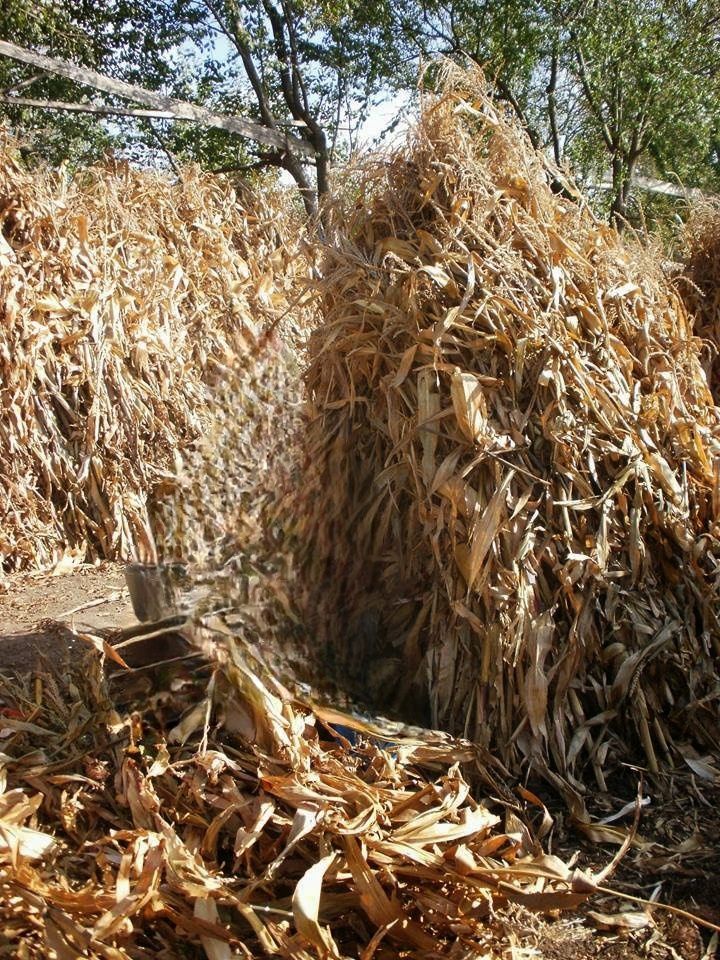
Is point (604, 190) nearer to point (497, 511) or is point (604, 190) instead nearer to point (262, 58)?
point (262, 58)

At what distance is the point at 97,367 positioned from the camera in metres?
5.59

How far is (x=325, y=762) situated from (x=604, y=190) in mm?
14645

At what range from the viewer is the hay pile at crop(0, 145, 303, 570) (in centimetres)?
526

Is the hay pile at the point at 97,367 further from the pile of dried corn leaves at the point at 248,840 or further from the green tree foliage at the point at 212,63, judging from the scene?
the green tree foliage at the point at 212,63

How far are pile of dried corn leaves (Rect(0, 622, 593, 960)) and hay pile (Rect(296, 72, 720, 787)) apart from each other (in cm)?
32

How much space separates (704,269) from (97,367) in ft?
12.6

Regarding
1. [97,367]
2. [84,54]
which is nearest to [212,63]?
[84,54]

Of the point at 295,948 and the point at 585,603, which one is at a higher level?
the point at 585,603

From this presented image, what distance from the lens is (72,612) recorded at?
422cm

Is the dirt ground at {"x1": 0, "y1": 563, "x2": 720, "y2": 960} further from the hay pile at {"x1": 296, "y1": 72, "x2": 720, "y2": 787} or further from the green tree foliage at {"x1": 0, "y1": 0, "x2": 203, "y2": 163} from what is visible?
the green tree foliage at {"x1": 0, "y1": 0, "x2": 203, "y2": 163}

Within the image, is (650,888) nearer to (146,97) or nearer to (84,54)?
(146,97)

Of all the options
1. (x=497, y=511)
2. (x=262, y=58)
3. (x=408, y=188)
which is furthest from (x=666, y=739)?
(x=262, y=58)

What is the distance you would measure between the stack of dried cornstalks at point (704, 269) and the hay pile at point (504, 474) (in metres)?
3.02

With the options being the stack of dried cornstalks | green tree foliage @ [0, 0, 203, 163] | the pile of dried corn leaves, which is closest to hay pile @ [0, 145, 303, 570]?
the pile of dried corn leaves
